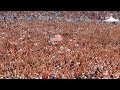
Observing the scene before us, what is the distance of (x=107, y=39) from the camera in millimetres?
18078

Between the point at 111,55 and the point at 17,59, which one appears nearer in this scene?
the point at 17,59

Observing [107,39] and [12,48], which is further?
[107,39]

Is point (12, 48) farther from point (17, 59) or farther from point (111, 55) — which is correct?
point (111, 55)
